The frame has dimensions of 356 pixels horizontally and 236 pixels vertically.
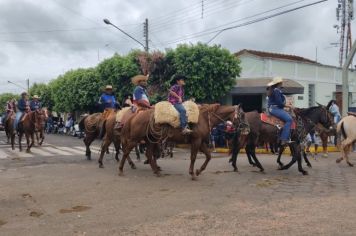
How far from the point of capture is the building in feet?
86.1

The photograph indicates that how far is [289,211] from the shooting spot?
7.42 metres

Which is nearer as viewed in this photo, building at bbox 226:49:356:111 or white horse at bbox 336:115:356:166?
white horse at bbox 336:115:356:166

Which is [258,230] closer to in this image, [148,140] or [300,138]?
[148,140]

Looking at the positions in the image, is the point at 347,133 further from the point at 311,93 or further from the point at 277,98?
the point at 311,93

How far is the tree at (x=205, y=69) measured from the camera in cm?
2341

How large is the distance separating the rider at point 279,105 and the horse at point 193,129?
1.37m

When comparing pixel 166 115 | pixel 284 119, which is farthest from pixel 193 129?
pixel 284 119

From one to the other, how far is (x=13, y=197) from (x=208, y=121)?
16.5ft

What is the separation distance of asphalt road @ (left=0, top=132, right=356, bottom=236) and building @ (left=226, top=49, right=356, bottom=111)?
13612 millimetres

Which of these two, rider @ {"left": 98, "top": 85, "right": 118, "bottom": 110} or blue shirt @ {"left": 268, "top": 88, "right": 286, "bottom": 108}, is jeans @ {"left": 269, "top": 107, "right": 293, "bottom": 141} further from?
rider @ {"left": 98, "top": 85, "right": 118, "bottom": 110}

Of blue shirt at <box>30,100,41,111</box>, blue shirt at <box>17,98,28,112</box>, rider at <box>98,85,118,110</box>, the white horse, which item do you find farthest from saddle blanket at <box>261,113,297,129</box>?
blue shirt at <box>17,98,28,112</box>

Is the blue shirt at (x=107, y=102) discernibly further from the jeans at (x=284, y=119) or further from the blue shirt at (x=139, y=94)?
the jeans at (x=284, y=119)

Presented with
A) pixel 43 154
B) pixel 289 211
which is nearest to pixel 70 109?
pixel 43 154

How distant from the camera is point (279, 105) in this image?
1224cm
